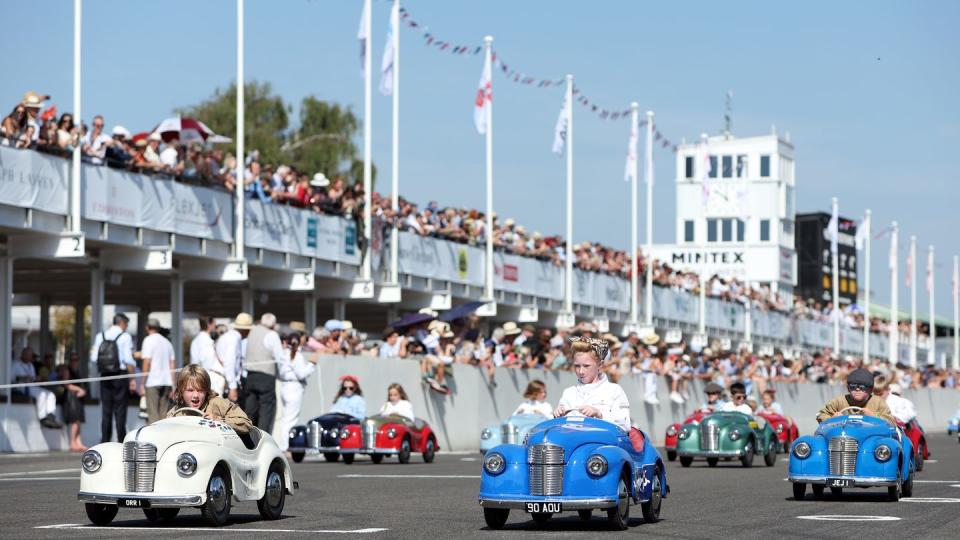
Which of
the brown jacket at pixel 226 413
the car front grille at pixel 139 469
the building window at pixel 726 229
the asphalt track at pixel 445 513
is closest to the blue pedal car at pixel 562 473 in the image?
the asphalt track at pixel 445 513

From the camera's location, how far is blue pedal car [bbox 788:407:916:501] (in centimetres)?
1781

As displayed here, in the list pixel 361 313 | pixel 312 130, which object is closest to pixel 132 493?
pixel 361 313

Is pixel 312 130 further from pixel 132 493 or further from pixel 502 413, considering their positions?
pixel 132 493

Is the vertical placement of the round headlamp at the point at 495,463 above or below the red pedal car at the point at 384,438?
above

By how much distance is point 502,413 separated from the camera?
124 feet

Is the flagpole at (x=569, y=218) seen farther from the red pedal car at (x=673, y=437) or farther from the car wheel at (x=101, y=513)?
the car wheel at (x=101, y=513)

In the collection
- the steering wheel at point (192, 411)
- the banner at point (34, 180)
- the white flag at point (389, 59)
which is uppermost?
the white flag at point (389, 59)

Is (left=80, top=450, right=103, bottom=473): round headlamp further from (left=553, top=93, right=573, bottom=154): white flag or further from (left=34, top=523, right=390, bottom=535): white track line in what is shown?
(left=553, top=93, right=573, bottom=154): white flag

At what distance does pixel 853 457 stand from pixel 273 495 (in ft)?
20.3

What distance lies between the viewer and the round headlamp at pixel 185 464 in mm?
13070

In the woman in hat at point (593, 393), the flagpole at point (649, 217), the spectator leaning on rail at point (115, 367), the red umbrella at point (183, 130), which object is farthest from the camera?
the flagpole at point (649, 217)

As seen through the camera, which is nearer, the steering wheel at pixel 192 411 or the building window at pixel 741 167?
the steering wheel at pixel 192 411

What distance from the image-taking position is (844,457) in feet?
58.6

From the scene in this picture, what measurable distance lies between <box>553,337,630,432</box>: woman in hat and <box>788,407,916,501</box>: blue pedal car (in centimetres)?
420
